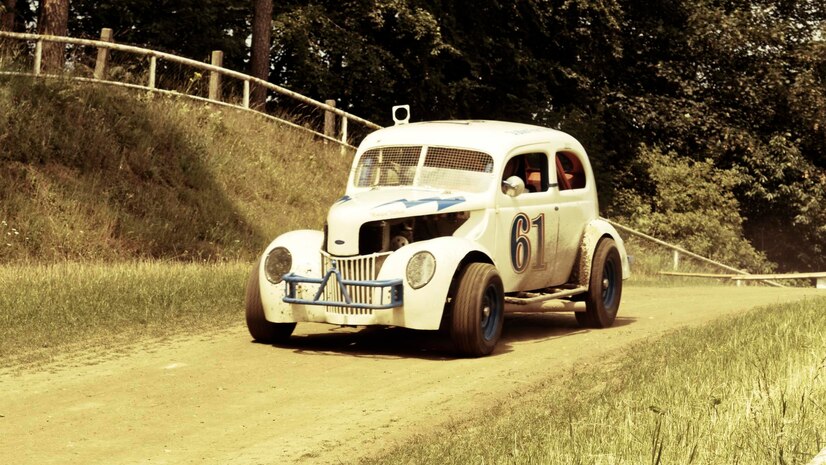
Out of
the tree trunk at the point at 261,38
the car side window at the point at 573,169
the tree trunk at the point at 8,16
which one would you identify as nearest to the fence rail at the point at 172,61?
the tree trunk at the point at 261,38

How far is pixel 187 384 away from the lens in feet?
33.1

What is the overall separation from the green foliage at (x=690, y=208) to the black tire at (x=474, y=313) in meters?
24.3

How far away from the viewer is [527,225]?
1326 centimetres

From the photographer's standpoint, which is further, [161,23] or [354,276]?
[161,23]

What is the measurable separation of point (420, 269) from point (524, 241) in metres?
1.93

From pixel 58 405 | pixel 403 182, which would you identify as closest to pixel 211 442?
pixel 58 405

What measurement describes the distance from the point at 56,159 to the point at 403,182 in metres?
10.6

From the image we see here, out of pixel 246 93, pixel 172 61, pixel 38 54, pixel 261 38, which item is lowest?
pixel 246 93

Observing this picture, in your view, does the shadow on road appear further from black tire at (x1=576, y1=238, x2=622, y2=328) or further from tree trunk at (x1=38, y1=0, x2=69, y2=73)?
tree trunk at (x1=38, y1=0, x2=69, y2=73)

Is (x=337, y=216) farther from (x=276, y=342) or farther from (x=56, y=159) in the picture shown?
(x=56, y=159)

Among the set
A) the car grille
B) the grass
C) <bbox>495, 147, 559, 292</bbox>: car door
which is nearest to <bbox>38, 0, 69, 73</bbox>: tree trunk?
the grass

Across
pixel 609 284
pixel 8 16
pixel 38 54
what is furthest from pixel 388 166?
pixel 8 16

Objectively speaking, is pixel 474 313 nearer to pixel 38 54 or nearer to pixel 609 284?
pixel 609 284

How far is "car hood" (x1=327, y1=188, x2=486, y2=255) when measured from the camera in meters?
11.9
